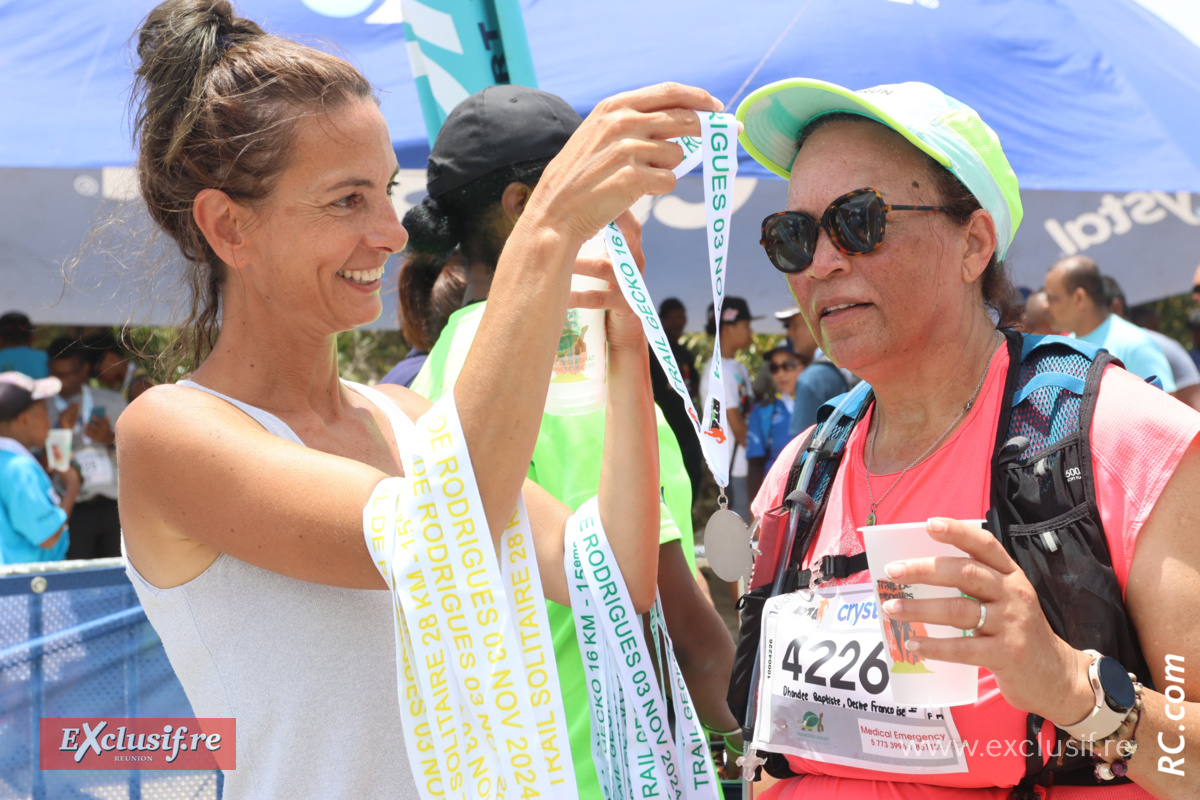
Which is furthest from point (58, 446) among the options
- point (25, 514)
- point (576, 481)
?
point (576, 481)

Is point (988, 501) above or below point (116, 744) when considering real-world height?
above

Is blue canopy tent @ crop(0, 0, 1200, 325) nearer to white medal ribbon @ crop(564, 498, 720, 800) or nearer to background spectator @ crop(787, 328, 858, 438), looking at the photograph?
background spectator @ crop(787, 328, 858, 438)

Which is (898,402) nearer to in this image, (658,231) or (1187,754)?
(1187,754)

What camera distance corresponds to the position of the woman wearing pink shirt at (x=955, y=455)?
1438mm

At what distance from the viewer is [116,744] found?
3.03 metres

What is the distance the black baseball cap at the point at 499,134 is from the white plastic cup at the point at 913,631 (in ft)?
4.56

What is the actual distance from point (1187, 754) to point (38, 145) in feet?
19.7

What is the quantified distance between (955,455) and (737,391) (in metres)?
7.13

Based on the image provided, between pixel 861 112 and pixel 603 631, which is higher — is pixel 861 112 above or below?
above

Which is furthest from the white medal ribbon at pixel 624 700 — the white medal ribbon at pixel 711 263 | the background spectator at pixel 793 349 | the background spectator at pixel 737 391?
the background spectator at pixel 793 349

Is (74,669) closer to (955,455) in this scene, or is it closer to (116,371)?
(955,455)

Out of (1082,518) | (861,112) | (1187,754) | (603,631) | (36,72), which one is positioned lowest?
(1187,754)

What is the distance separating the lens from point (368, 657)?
1.63 metres

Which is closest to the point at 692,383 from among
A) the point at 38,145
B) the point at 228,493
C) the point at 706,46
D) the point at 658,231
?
the point at 658,231
